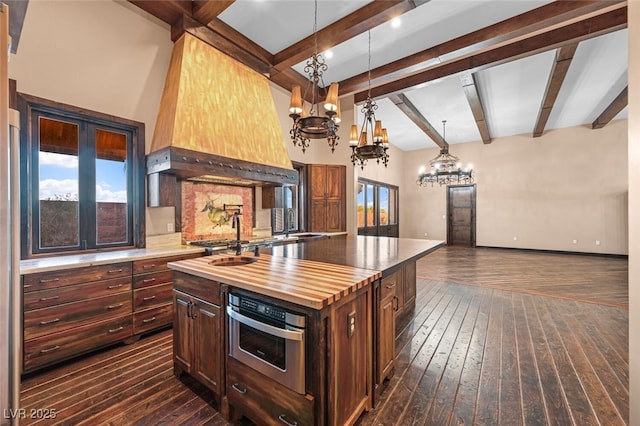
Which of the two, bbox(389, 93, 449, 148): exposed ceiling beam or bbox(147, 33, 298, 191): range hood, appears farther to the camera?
bbox(389, 93, 449, 148): exposed ceiling beam

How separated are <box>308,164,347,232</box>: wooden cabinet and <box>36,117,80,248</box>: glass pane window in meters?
3.68

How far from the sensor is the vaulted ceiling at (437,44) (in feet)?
10.3

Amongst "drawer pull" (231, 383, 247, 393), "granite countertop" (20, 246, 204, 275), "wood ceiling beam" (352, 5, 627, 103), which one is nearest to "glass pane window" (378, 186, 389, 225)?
"wood ceiling beam" (352, 5, 627, 103)

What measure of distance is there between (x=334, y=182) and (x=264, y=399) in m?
4.60

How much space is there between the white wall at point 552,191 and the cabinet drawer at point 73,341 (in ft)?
31.7

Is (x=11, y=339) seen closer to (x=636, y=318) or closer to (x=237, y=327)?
(x=237, y=327)

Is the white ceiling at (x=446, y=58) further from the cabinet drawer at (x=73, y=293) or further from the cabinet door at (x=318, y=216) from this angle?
the cabinet drawer at (x=73, y=293)

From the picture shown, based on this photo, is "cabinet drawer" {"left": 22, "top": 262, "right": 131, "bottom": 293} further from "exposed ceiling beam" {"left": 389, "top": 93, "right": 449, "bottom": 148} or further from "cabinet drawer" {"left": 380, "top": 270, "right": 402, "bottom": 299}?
"exposed ceiling beam" {"left": 389, "top": 93, "right": 449, "bottom": 148}

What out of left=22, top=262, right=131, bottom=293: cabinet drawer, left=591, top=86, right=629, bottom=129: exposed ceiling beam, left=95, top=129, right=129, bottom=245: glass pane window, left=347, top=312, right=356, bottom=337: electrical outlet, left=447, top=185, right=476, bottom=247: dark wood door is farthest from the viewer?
left=447, top=185, right=476, bottom=247: dark wood door

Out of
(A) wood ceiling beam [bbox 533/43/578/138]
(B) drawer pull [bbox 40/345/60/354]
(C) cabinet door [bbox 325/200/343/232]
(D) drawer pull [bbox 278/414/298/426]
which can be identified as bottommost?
(B) drawer pull [bbox 40/345/60/354]

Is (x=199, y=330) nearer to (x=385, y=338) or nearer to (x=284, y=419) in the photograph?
(x=284, y=419)

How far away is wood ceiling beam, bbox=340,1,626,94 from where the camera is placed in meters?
2.98

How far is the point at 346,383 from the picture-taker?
143 centimetres

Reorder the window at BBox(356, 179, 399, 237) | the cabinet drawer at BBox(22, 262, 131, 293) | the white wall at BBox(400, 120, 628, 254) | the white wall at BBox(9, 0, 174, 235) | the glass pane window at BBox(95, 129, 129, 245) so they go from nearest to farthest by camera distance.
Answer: the cabinet drawer at BBox(22, 262, 131, 293) → the white wall at BBox(9, 0, 174, 235) → the glass pane window at BBox(95, 129, 129, 245) → the white wall at BBox(400, 120, 628, 254) → the window at BBox(356, 179, 399, 237)
